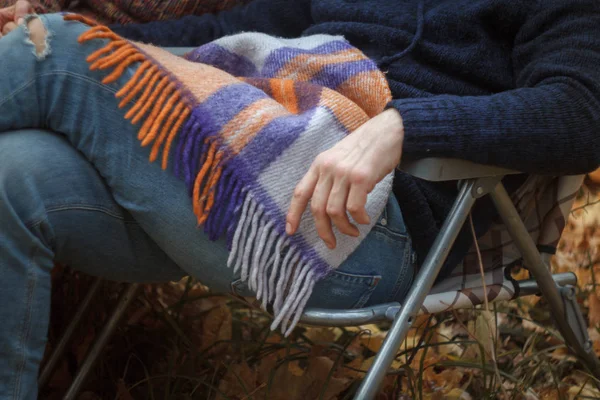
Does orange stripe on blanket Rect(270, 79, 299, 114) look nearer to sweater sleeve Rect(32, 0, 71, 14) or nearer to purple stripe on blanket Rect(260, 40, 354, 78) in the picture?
purple stripe on blanket Rect(260, 40, 354, 78)

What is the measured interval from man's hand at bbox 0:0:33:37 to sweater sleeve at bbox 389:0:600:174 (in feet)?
2.96

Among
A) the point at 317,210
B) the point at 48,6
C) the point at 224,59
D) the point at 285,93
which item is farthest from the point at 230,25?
the point at 317,210

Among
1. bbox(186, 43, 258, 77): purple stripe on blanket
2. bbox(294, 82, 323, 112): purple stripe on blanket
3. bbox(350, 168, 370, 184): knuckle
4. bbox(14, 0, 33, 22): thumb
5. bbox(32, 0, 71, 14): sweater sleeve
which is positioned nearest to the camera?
bbox(350, 168, 370, 184): knuckle

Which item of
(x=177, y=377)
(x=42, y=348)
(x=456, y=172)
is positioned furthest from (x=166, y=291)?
(x=456, y=172)

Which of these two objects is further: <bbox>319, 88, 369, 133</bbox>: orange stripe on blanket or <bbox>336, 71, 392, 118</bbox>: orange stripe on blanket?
<bbox>336, 71, 392, 118</bbox>: orange stripe on blanket

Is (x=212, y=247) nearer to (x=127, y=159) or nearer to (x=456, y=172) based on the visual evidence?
(x=127, y=159)

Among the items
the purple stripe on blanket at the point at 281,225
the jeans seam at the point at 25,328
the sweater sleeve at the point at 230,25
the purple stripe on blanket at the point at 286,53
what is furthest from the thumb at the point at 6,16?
the purple stripe on blanket at the point at 281,225

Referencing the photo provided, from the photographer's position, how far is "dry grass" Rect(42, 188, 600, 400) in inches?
68.9

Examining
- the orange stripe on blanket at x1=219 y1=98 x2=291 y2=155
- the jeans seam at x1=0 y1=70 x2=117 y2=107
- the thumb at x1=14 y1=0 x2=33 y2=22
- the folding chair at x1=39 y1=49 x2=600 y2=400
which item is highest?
the jeans seam at x1=0 y1=70 x2=117 y2=107

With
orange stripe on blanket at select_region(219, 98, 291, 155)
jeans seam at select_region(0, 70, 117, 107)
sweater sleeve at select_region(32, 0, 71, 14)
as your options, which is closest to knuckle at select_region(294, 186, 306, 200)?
orange stripe on blanket at select_region(219, 98, 291, 155)

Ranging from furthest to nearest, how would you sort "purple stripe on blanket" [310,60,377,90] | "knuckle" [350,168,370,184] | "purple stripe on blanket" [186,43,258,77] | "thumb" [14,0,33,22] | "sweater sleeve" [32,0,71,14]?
"sweater sleeve" [32,0,71,14] < "thumb" [14,0,33,22] < "purple stripe on blanket" [186,43,258,77] < "purple stripe on blanket" [310,60,377,90] < "knuckle" [350,168,370,184]

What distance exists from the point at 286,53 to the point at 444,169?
0.47 metres

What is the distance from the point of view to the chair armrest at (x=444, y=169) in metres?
1.17

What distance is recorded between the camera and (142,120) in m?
1.21
